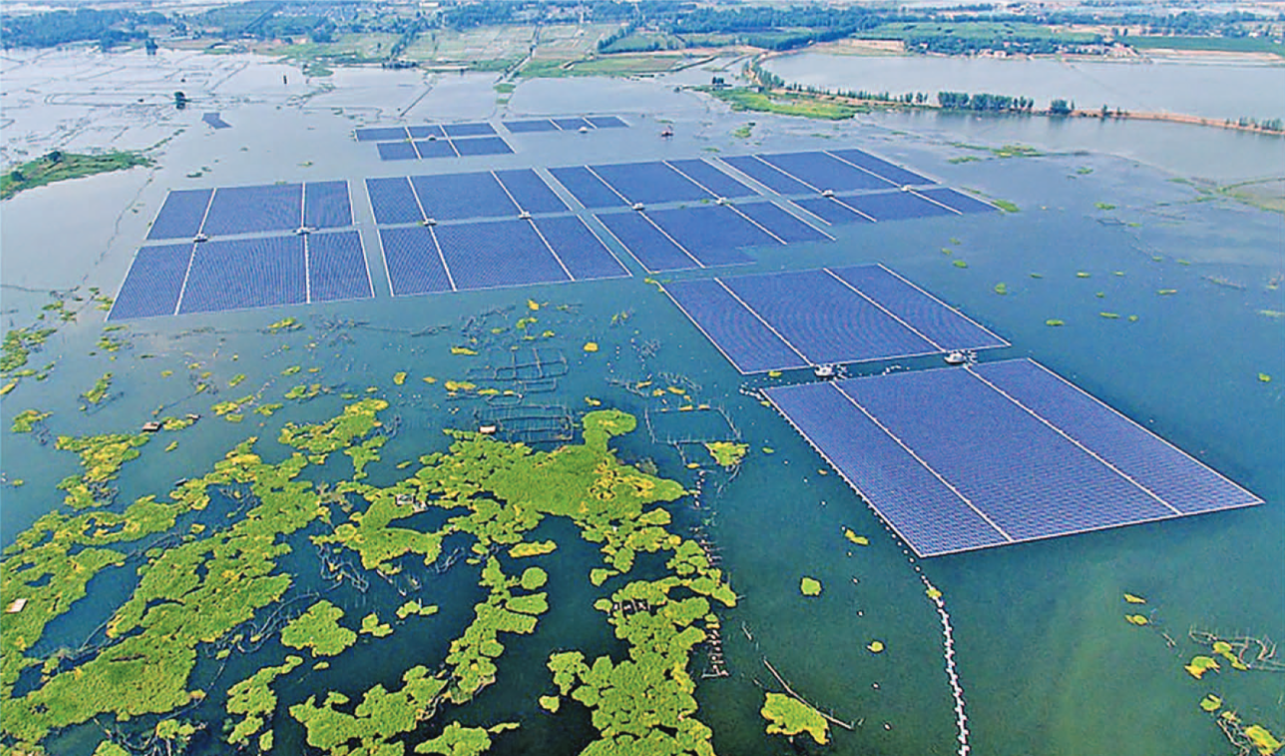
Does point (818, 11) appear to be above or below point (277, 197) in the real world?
above

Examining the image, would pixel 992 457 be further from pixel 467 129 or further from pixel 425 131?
pixel 425 131

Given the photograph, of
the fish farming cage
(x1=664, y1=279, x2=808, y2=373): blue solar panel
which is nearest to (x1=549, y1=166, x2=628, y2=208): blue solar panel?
(x1=664, y1=279, x2=808, y2=373): blue solar panel


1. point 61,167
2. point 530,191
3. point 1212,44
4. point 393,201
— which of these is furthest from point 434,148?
point 1212,44

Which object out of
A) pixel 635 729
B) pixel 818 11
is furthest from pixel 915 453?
pixel 818 11

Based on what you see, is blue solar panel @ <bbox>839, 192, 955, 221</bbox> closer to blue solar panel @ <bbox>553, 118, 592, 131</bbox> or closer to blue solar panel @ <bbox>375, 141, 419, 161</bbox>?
blue solar panel @ <bbox>553, 118, 592, 131</bbox>

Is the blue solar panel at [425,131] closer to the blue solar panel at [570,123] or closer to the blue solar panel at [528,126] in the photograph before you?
the blue solar panel at [528,126]

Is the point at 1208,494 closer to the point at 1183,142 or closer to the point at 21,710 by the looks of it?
the point at 21,710
